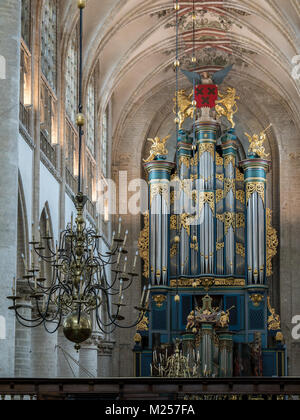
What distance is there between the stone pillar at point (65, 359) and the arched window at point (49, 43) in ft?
20.6

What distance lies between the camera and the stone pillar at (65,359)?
79.1 ft

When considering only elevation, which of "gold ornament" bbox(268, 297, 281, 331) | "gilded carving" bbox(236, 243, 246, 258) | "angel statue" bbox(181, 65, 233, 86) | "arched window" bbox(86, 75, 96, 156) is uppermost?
"angel statue" bbox(181, 65, 233, 86)

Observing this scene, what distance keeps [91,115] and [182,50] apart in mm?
4606

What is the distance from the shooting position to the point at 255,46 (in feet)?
101

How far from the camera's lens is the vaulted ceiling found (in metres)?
27.3

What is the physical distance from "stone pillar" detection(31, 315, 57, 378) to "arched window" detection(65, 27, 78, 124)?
6761mm

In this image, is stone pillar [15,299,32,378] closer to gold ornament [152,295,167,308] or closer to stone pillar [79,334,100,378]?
stone pillar [79,334,100,378]

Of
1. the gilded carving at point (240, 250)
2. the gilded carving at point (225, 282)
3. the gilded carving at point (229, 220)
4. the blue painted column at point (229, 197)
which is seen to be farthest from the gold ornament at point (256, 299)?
the gilded carving at point (229, 220)

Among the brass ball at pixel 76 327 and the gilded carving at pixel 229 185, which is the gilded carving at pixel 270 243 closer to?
the gilded carving at pixel 229 185

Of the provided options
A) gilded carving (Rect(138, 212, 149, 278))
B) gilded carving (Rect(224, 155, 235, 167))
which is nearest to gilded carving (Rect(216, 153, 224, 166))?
gilded carving (Rect(224, 155, 235, 167))

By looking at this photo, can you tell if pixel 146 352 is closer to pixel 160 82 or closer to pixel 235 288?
pixel 235 288

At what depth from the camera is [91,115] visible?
29.4 metres
